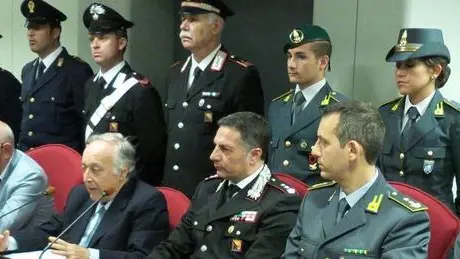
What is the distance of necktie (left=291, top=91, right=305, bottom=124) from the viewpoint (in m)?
3.62

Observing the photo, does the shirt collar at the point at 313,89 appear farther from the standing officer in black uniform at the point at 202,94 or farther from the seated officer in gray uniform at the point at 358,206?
the seated officer in gray uniform at the point at 358,206

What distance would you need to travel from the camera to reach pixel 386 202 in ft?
8.53

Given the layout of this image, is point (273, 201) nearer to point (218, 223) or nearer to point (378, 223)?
point (218, 223)

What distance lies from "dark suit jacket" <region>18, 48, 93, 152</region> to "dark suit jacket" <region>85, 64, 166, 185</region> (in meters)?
0.44

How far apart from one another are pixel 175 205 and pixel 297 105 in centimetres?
71

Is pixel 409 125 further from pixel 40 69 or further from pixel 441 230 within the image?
pixel 40 69

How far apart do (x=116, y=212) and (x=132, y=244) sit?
0.57 ft

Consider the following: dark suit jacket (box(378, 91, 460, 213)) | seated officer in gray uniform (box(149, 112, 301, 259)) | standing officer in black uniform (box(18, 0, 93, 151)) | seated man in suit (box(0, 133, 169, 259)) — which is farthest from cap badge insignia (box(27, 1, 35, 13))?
dark suit jacket (box(378, 91, 460, 213))

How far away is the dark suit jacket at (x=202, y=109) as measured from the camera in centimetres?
389

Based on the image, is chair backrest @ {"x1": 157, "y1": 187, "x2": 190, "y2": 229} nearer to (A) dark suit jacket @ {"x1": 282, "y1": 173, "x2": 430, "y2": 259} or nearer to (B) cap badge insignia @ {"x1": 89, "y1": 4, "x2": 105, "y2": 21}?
(A) dark suit jacket @ {"x1": 282, "y1": 173, "x2": 430, "y2": 259}

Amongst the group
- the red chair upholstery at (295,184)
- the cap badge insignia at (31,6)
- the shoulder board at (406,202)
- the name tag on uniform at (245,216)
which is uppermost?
the cap badge insignia at (31,6)

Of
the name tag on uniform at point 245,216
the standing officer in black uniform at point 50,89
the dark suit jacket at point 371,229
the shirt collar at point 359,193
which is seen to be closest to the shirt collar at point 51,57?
the standing officer in black uniform at point 50,89

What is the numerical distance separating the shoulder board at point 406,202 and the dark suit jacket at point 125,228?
100 cm

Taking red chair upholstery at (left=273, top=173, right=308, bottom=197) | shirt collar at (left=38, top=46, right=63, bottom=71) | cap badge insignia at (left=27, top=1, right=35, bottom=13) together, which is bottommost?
red chair upholstery at (left=273, top=173, right=308, bottom=197)
